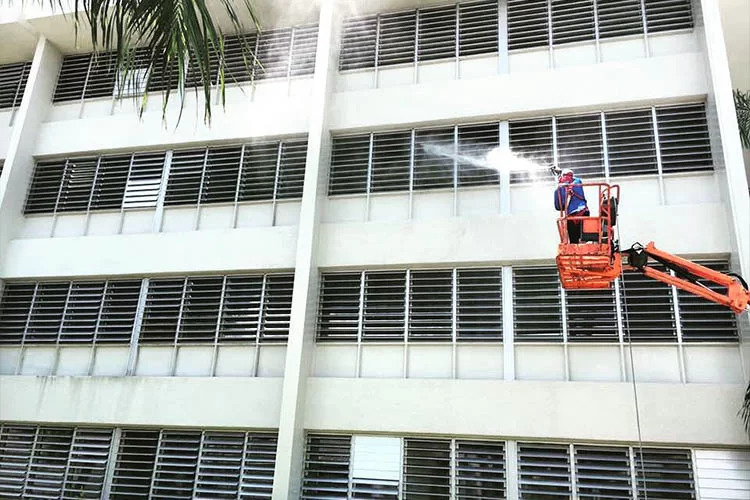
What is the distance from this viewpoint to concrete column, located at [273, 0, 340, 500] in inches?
444

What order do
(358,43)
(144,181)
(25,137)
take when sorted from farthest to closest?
(25,137)
(144,181)
(358,43)

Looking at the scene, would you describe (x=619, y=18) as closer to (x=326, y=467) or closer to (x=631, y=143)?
(x=631, y=143)


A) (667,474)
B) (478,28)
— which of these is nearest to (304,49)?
(478,28)

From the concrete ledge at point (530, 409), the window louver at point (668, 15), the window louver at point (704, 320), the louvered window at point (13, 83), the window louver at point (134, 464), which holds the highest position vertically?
the louvered window at point (13, 83)

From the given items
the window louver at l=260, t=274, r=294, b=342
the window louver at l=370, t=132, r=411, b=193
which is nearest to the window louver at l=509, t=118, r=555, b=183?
the window louver at l=370, t=132, r=411, b=193

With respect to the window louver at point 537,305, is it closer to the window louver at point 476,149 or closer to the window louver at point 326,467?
the window louver at point 476,149

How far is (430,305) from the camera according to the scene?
1227 centimetres

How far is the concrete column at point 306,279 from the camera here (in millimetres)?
11289

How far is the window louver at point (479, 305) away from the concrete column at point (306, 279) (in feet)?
9.51

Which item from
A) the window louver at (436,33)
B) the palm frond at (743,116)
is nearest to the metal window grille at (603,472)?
the palm frond at (743,116)

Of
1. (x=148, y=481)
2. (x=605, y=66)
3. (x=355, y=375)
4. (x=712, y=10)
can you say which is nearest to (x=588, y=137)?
(x=605, y=66)

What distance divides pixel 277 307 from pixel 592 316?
20.0 ft

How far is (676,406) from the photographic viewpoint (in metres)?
10.4

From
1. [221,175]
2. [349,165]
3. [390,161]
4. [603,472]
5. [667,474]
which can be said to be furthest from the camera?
[221,175]
